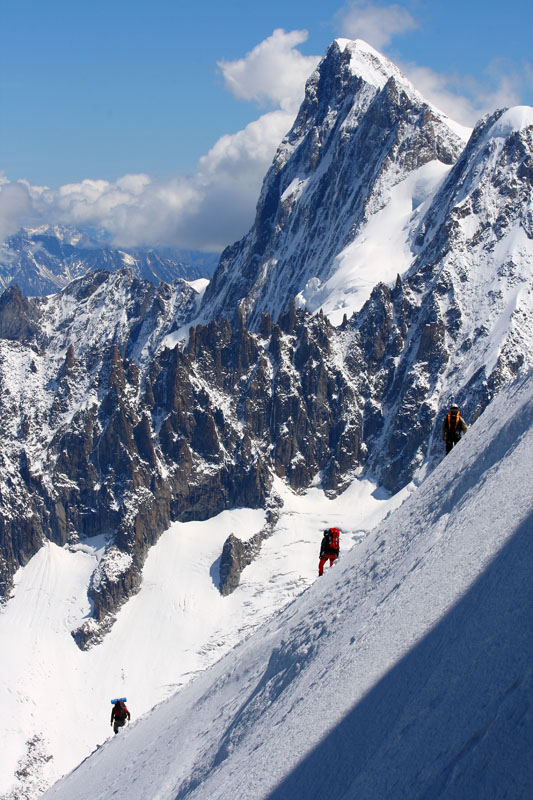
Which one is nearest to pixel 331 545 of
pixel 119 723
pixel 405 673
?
pixel 119 723

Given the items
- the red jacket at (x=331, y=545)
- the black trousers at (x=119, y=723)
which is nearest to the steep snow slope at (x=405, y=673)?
the red jacket at (x=331, y=545)

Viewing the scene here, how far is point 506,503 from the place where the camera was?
17859 mm

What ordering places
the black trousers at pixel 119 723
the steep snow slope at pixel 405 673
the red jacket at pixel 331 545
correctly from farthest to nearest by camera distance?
the black trousers at pixel 119 723 < the red jacket at pixel 331 545 < the steep snow slope at pixel 405 673

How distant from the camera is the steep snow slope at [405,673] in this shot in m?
12.5

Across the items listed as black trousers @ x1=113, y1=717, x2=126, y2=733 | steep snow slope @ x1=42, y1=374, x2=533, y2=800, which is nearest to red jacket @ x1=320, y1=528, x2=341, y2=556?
steep snow slope @ x1=42, y1=374, x2=533, y2=800

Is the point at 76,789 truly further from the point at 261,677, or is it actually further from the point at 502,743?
the point at 502,743

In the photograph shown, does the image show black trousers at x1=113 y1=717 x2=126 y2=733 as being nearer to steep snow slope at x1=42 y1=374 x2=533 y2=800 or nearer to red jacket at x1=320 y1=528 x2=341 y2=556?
steep snow slope at x1=42 y1=374 x2=533 y2=800

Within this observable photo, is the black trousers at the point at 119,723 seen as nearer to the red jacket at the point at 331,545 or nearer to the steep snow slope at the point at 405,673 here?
the steep snow slope at the point at 405,673

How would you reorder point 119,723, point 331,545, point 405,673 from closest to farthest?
point 405,673 < point 331,545 < point 119,723

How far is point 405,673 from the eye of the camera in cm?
1555

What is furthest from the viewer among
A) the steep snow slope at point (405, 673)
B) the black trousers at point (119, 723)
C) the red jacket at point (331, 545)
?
the black trousers at point (119, 723)

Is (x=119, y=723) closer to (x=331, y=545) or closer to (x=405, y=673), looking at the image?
(x=331, y=545)

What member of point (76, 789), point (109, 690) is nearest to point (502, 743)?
point (76, 789)

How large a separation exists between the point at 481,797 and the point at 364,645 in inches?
301
